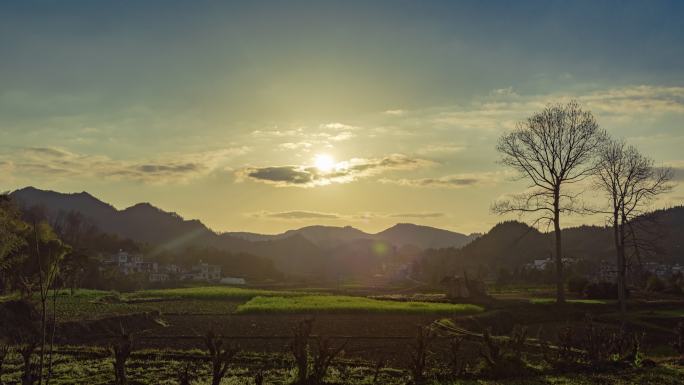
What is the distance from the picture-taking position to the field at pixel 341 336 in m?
20.9

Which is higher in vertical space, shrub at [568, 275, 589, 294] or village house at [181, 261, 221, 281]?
shrub at [568, 275, 589, 294]

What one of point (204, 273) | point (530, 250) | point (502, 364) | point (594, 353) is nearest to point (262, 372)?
point (502, 364)

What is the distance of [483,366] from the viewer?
2170 centimetres

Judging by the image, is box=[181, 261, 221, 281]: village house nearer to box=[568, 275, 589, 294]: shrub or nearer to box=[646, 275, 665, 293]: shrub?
box=[568, 275, 589, 294]: shrub

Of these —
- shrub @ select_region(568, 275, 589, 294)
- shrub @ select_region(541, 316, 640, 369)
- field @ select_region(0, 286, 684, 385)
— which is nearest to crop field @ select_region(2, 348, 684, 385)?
field @ select_region(0, 286, 684, 385)

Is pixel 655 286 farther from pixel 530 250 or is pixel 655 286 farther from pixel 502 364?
pixel 530 250

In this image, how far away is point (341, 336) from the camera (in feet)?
108

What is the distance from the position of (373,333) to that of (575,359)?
44.0ft

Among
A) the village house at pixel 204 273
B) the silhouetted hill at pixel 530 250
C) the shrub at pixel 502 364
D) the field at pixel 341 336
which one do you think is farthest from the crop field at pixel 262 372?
the village house at pixel 204 273

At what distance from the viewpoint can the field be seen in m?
20.9

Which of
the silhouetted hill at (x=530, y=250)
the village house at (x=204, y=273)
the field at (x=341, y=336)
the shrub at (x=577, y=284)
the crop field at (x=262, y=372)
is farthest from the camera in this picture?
the silhouetted hill at (x=530, y=250)

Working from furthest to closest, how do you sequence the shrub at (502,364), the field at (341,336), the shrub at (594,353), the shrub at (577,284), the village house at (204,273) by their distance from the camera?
the village house at (204,273)
the shrub at (577,284)
the shrub at (594,353)
the shrub at (502,364)
the field at (341,336)

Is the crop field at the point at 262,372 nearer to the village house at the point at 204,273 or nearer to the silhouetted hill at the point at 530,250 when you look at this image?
the silhouetted hill at the point at 530,250

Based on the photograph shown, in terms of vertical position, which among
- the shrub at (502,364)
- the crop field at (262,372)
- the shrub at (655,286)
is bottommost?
the crop field at (262,372)
